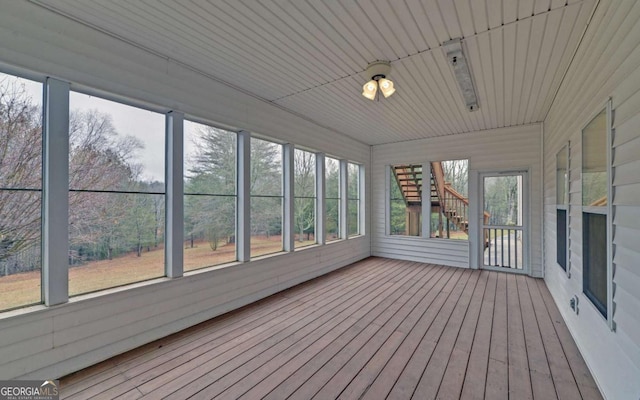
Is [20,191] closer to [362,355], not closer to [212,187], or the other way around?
[212,187]

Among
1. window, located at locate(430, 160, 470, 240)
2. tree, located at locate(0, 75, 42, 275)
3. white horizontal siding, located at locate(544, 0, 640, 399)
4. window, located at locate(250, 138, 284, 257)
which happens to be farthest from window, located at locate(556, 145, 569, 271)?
tree, located at locate(0, 75, 42, 275)

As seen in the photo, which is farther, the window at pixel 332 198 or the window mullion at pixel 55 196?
the window at pixel 332 198

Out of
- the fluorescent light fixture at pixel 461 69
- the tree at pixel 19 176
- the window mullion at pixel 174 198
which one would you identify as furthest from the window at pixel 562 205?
the tree at pixel 19 176

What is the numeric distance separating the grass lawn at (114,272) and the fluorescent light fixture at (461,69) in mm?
3333

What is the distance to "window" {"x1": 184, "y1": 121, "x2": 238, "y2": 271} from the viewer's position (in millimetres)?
3211

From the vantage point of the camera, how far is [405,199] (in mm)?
6832

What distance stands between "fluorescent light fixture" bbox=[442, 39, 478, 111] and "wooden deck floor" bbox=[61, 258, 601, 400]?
A: 297 centimetres

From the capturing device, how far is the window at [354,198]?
6.44 meters

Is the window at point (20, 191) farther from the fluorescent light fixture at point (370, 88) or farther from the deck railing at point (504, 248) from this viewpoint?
the deck railing at point (504, 248)

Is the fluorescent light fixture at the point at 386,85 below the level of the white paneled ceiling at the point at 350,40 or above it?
below

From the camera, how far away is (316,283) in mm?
4727

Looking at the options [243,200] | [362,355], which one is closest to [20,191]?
[243,200]

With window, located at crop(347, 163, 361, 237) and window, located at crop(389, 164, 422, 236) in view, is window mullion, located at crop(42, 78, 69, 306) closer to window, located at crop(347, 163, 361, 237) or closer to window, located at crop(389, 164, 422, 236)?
window, located at crop(347, 163, 361, 237)

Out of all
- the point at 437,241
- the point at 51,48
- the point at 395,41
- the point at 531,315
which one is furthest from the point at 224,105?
the point at 437,241
